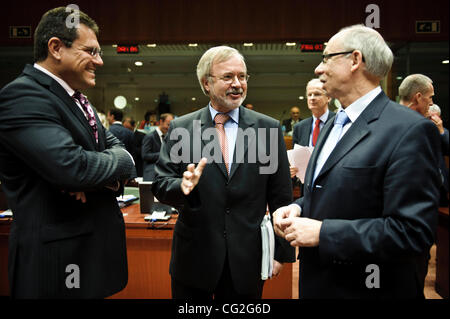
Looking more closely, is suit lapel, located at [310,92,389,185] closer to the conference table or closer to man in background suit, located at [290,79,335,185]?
the conference table

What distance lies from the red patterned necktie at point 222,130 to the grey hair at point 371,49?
0.70 metres

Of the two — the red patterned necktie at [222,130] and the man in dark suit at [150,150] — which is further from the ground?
the red patterned necktie at [222,130]

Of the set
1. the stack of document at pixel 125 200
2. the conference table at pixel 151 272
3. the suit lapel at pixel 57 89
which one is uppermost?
the suit lapel at pixel 57 89

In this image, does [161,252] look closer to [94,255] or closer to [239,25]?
[94,255]

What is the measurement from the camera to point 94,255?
1.37 metres

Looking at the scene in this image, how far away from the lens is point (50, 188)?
1312 millimetres

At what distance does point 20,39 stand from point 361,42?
6.59 meters

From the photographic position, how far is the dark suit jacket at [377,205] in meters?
1.03

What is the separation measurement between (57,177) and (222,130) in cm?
80

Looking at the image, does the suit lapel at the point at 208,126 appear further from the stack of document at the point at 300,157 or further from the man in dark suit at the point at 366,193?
the stack of document at the point at 300,157

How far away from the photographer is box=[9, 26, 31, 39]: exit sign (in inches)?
236

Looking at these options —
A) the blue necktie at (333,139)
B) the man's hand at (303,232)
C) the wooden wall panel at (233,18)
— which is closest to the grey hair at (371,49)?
the blue necktie at (333,139)

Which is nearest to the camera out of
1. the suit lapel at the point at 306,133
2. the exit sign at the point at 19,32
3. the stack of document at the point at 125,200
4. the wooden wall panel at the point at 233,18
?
the stack of document at the point at 125,200
